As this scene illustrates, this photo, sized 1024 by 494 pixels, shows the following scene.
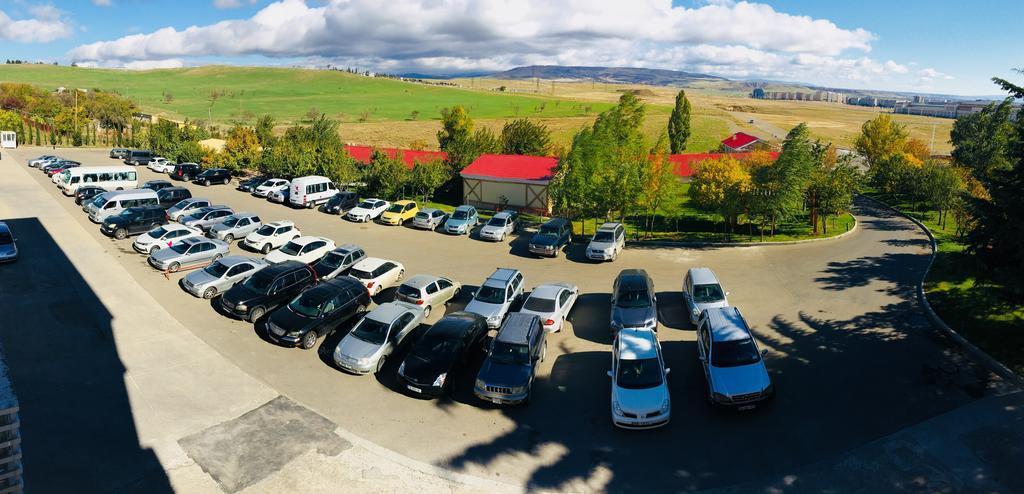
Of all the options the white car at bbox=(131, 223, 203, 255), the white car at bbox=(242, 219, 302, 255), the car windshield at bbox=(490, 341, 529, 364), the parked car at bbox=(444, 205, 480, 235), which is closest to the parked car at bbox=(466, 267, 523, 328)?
the car windshield at bbox=(490, 341, 529, 364)

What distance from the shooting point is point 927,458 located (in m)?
11.6

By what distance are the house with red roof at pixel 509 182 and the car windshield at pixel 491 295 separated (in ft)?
61.9

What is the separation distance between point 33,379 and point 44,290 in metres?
7.63

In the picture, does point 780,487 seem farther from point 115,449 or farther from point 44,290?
point 44,290

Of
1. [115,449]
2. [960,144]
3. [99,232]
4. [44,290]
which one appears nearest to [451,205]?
[99,232]

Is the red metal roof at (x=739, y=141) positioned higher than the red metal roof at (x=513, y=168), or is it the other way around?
the red metal roof at (x=739, y=141)

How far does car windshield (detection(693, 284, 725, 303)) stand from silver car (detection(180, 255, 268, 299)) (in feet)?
52.8

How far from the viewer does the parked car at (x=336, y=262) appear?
70.9 feet

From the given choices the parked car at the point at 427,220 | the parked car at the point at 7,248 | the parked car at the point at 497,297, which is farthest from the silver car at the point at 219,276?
the parked car at the point at 427,220

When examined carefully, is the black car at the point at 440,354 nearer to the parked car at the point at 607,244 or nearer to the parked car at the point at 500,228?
the parked car at the point at 607,244

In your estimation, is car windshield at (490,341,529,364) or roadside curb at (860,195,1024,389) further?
roadside curb at (860,195,1024,389)

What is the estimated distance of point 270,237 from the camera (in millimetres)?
26484

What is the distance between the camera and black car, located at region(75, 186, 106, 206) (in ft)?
109

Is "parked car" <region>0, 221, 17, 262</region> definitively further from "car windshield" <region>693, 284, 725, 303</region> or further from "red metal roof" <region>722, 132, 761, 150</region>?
"red metal roof" <region>722, 132, 761, 150</region>
